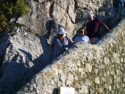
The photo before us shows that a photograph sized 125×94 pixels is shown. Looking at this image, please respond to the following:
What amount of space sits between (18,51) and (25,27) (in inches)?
124

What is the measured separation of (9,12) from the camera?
19422 mm

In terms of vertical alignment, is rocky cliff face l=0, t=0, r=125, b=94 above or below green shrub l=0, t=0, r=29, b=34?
below

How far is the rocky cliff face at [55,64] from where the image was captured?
12.7 m

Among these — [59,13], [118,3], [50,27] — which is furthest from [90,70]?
[59,13]

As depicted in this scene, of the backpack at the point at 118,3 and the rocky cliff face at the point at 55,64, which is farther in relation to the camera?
the backpack at the point at 118,3

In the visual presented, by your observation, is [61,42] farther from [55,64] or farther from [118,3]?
[118,3]

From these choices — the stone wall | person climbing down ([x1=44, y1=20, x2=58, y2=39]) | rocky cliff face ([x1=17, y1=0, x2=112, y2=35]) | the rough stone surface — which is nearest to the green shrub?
rocky cliff face ([x1=17, y1=0, x2=112, y2=35])

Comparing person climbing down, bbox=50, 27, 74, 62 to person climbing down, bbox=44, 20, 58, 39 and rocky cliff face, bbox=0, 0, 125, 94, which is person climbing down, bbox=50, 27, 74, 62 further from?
person climbing down, bbox=44, 20, 58, 39

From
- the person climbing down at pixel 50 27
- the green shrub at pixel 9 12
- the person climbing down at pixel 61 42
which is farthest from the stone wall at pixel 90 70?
the green shrub at pixel 9 12

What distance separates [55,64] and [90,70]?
121 centimetres

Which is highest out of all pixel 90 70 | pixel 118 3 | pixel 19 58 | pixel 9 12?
pixel 118 3

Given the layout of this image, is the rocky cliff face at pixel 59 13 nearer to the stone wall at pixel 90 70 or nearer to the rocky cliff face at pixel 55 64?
the rocky cliff face at pixel 55 64

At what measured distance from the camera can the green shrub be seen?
19078mm

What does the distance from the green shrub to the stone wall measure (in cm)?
535
